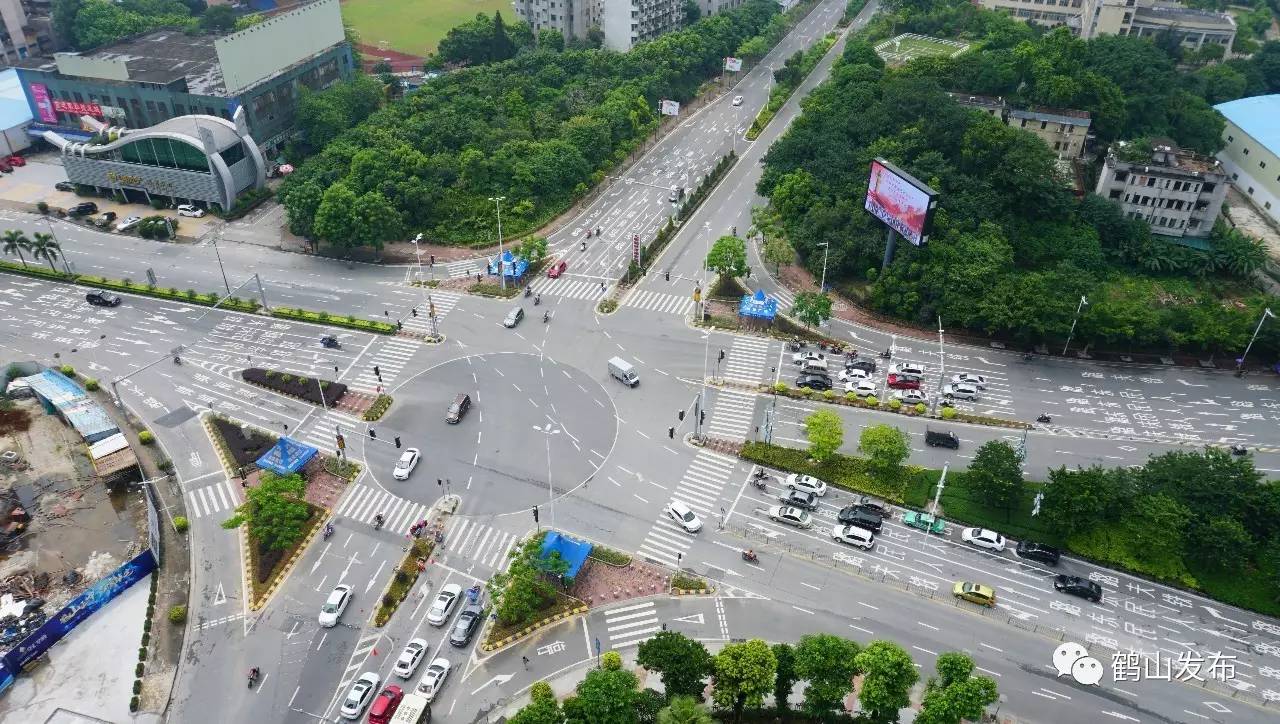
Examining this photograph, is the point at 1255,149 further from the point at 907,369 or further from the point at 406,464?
the point at 406,464

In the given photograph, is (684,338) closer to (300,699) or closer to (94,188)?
(300,699)

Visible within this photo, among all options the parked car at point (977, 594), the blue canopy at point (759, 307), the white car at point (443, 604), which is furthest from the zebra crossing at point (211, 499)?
the parked car at point (977, 594)

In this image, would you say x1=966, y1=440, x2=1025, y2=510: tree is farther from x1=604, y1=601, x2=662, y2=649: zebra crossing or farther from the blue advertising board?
the blue advertising board

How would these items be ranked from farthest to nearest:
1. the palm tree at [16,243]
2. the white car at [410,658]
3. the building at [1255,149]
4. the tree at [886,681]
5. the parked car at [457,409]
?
the building at [1255,149]
the palm tree at [16,243]
the parked car at [457,409]
the white car at [410,658]
the tree at [886,681]

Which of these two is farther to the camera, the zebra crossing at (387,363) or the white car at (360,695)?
the zebra crossing at (387,363)

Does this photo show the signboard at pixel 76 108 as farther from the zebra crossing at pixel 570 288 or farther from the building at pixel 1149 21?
the building at pixel 1149 21

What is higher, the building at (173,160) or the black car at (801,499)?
the building at (173,160)

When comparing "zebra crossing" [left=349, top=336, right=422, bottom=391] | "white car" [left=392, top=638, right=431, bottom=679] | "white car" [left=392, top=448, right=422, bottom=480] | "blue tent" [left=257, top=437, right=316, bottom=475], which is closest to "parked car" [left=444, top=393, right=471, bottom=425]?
"white car" [left=392, top=448, right=422, bottom=480]
